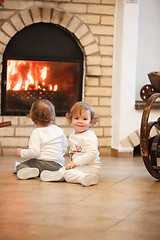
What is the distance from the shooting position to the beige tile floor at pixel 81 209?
252 centimetres

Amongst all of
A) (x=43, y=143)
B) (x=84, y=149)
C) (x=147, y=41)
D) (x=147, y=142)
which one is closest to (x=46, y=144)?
(x=43, y=143)

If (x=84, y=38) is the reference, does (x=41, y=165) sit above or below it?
below

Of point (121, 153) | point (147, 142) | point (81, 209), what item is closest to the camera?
point (81, 209)

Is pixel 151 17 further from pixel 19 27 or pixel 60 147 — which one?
pixel 60 147

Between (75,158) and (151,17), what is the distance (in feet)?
10.4

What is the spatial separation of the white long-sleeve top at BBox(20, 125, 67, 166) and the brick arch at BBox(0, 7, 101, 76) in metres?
1.80

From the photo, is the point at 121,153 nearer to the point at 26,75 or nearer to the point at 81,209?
the point at 26,75

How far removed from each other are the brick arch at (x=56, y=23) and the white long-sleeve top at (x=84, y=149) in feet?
6.52

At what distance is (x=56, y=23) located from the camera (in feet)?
19.2

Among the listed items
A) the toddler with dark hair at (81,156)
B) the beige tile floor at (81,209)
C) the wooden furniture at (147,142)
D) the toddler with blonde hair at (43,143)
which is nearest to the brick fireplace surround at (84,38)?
the beige tile floor at (81,209)

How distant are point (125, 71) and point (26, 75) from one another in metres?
1.22

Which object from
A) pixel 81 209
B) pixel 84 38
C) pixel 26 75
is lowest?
pixel 81 209

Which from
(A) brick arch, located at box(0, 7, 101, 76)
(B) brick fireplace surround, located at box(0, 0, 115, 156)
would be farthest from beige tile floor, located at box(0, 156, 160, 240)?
(A) brick arch, located at box(0, 7, 101, 76)

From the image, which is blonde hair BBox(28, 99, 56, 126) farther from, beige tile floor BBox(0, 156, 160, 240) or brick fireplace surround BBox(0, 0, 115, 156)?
brick fireplace surround BBox(0, 0, 115, 156)
